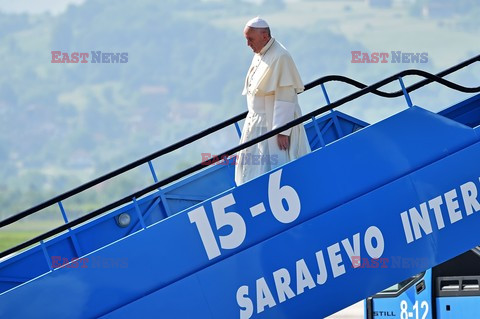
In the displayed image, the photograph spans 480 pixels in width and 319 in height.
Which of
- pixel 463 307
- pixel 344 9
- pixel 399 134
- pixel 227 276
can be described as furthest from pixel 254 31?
pixel 344 9

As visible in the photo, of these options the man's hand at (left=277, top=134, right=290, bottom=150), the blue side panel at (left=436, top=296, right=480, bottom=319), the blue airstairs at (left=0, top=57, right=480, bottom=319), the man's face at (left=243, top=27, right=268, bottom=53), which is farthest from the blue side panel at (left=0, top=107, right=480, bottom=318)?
the blue side panel at (left=436, top=296, right=480, bottom=319)

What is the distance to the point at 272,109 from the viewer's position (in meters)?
8.07

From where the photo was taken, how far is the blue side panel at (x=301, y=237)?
7.34 m

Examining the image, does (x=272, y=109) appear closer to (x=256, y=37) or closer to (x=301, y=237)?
(x=256, y=37)

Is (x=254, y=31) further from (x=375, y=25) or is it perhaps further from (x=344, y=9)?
(x=344, y=9)

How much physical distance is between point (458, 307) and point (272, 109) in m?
2.53

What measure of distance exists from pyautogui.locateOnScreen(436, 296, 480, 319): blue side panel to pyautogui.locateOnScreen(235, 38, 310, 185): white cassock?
7.14 feet

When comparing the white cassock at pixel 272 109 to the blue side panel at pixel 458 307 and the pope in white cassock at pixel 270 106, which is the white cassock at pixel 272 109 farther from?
the blue side panel at pixel 458 307

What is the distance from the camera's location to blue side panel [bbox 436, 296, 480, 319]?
9.12 metres

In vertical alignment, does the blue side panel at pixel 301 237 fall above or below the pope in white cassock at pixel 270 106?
below

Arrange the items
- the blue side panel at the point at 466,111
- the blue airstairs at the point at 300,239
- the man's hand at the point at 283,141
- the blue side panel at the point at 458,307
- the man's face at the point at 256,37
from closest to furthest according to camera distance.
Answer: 1. the blue airstairs at the point at 300,239
2. the man's hand at the point at 283,141
3. the man's face at the point at 256,37
4. the blue side panel at the point at 458,307
5. the blue side panel at the point at 466,111

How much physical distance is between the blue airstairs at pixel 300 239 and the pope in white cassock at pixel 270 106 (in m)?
0.50

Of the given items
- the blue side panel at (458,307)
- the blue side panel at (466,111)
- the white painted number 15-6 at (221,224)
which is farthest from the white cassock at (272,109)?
the blue side panel at (458,307)

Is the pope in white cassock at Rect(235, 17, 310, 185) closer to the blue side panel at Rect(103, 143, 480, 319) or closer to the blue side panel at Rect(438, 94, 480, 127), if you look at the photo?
the blue side panel at Rect(103, 143, 480, 319)
